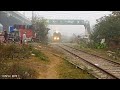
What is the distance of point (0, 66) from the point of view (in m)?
13.0

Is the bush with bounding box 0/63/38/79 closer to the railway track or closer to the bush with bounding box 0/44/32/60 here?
the railway track

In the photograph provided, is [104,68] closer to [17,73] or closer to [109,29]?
[17,73]

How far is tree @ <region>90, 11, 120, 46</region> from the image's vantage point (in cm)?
3058

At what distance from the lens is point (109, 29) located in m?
31.5

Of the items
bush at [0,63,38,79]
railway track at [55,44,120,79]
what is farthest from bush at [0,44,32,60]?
railway track at [55,44,120,79]

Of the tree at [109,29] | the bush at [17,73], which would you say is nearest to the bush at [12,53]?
the bush at [17,73]

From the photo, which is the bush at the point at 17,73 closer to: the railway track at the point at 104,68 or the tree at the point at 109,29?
the railway track at the point at 104,68

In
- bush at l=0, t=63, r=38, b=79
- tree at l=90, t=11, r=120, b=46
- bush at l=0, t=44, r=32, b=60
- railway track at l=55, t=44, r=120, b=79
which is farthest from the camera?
tree at l=90, t=11, r=120, b=46

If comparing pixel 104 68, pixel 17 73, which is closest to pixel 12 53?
pixel 104 68

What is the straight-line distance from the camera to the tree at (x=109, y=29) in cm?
3058
